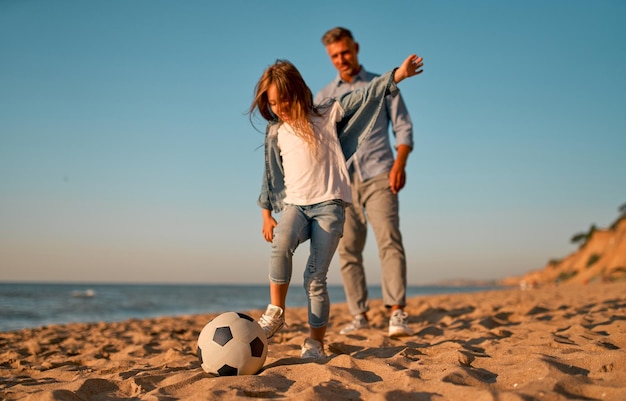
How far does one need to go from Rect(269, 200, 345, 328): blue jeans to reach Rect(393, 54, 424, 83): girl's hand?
90 centimetres

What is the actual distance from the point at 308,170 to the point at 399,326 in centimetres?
158

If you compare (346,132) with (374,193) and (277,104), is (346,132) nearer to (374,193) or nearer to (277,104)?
(277,104)

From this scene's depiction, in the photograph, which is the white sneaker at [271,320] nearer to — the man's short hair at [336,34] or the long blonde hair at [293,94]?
the long blonde hair at [293,94]

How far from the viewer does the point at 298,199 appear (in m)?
3.09

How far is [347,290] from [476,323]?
1.20m

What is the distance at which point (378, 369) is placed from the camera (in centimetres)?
241

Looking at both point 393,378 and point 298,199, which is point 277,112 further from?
point 393,378

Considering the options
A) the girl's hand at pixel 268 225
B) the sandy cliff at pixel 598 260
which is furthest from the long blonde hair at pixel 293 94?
the sandy cliff at pixel 598 260

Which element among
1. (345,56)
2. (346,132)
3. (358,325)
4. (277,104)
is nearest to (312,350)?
(346,132)

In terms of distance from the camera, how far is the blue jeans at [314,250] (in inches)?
116

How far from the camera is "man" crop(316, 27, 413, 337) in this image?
13.8 feet

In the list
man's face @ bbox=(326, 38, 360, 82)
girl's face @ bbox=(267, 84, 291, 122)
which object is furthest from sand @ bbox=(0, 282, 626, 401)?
man's face @ bbox=(326, 38, 360, 82)

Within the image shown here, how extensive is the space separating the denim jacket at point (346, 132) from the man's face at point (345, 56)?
→ 1287 mm

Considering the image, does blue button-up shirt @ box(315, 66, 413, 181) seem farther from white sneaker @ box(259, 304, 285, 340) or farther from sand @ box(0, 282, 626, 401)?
white sneaker @ box(259, 304, 285, 340)
